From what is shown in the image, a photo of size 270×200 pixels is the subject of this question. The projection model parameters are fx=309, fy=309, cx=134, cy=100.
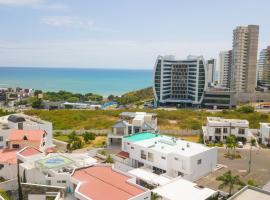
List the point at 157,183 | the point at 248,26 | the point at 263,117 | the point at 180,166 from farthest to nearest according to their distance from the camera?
the point at 248,26 → the point at 263,117 → the point at 180,166 → the point at 157,183

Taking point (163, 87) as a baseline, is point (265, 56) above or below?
above

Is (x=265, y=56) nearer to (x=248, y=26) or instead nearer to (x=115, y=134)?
(x=248, y=26)

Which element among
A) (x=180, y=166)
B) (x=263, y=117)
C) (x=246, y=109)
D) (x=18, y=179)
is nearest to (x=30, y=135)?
(x=18, y=179)

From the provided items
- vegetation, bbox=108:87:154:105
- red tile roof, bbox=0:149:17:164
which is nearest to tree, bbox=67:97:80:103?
vegetation, bbox=108:87:154:105

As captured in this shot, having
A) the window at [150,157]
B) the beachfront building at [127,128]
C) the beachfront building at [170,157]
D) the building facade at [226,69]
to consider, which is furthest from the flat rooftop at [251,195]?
the building facade at [226,69]

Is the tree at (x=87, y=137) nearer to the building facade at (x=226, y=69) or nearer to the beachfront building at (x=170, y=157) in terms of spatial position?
the beachfront building at (x=170, y=157)

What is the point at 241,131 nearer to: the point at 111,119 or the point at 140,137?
the point at 140,137

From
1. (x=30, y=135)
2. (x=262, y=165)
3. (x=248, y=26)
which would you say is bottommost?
(x=262, y=165)
